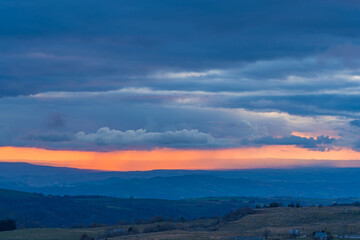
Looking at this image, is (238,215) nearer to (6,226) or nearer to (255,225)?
(255,225)

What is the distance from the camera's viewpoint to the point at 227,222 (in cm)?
13338

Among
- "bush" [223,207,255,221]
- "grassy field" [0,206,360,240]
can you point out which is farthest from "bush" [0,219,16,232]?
"bush" [223,207,255,221]

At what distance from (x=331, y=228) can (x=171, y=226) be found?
4491 centimetres

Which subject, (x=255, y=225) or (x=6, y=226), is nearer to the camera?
(x=255, y=225)

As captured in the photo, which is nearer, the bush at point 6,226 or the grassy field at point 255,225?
the grassy field at point 255,225

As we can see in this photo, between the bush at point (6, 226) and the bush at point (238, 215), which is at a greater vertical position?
the bush at point (238, 215)

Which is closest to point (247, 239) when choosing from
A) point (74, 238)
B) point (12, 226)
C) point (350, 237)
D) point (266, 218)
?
point (350, 237)

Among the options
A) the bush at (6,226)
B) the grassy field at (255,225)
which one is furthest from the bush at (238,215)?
the bush at (6,226)

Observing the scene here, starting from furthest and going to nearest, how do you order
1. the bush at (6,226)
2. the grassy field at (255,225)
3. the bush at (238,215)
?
1. the bush at (6,226)
2. the bush at (238,215)
3. the grassy field at (255,225)

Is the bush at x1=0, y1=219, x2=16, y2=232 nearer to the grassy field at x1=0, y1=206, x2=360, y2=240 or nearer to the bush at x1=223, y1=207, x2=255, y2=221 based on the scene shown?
the grassy field at x1=0, y1=206, x2=360, y2=240

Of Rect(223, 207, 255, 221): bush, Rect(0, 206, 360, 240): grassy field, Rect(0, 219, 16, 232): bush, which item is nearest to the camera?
Rect(0, 206, 360, 240): grassy field

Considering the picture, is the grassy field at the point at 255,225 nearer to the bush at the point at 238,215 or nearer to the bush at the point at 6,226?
the bush at the point at 238,215

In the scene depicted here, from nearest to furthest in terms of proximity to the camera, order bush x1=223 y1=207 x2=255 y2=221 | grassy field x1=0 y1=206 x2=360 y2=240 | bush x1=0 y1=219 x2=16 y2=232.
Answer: grassy field x1=0 y1=206 x2=360 y2=240 < bush x1=223 y1=207 x2=255 y2=221 < bush x1=0 y1=219 x2=16 y2=232

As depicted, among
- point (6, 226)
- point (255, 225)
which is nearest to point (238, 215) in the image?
point (255, 225)
